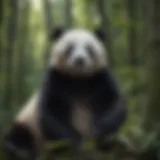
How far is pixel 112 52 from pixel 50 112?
23.4 inches

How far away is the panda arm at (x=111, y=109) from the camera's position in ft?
5.21

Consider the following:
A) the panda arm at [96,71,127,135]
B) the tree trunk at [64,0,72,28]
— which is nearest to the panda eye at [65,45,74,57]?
the panda arm at [96,71,127,135]

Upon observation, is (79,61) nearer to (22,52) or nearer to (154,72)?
(154,72)

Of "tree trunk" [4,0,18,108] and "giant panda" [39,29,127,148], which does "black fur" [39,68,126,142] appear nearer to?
"giant panda" [39,29,127,148]

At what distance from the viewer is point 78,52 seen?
1660 mm

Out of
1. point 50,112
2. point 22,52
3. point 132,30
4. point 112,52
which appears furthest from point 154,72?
point 22,52

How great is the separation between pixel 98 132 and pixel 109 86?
0.57 feet

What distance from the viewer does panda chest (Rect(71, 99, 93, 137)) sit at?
164 centimetres

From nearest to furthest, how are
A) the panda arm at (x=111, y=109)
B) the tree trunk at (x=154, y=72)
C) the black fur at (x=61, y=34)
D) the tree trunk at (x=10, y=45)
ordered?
the tree trunk at (x=154, y=72) → the panda arm at (x=111, y=109) → the black fur at (x=61, y=34) → the tree trunk at (x=10, y=45)

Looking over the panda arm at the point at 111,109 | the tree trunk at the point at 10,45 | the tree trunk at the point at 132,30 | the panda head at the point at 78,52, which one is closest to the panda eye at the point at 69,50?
the panda head at the point at 78,52

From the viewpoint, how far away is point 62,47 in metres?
1.69

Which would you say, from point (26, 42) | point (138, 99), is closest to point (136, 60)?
point (138, 99)

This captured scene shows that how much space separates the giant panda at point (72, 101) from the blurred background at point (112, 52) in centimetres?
6

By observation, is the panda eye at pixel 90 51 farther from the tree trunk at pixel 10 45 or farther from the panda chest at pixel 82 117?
the tree trunk at pixel 10 45
